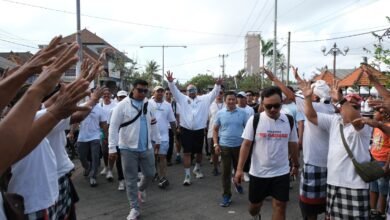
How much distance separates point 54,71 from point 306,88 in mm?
3197

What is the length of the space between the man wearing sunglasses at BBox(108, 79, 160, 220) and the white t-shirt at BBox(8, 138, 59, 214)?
106 inches

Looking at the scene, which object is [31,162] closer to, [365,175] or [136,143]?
[136,143]

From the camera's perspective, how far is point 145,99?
604 cm

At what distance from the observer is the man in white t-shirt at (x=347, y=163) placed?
3879 millimetres

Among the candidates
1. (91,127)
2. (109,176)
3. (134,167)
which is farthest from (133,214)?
(91,127)

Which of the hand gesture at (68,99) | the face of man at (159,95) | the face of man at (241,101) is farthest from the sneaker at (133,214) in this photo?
the hand gesture at (68,99)

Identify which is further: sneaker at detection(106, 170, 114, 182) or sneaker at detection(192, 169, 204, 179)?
sneaker at detection(192, 169, 204, 179)

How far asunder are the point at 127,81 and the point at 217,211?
3842cm

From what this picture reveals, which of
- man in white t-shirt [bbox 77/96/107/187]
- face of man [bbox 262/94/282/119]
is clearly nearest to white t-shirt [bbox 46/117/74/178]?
face of man [bbox 262/94/282/119]

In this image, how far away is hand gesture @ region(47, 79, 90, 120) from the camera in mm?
2016

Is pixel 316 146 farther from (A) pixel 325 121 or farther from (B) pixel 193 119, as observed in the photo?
(B) pixel 193 119

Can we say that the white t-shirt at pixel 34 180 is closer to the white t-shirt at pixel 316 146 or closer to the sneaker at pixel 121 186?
the white t-shirt at pixel 316 146

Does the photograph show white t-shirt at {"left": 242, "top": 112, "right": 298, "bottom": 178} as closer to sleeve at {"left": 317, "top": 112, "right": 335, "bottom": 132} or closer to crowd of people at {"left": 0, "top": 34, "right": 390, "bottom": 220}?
crowd of people at {"left": 0, "top": 34, "right": 390, "bottom": 220}

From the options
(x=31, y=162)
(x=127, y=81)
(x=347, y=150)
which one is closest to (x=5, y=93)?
(x=31, y=162)
